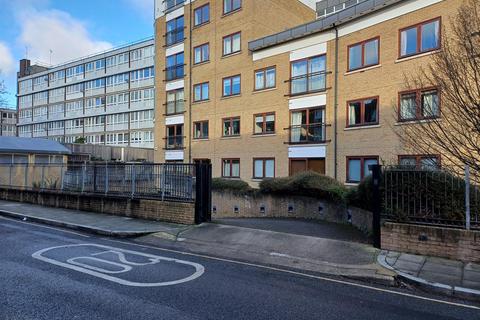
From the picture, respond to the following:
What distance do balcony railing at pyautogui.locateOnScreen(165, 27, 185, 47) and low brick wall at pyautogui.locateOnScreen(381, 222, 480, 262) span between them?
27.1 meters

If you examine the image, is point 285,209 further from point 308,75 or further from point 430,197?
point 430,197

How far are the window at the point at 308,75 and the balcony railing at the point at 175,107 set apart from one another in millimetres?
10901

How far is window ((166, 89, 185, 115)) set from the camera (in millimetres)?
31516

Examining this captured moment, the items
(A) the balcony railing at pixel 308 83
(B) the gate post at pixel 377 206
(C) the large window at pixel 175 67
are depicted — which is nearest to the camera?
(B) the gate post at pixel 377 206

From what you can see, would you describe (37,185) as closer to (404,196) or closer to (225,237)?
(225,237)

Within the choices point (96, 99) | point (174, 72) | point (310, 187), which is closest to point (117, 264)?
point (310, 187)

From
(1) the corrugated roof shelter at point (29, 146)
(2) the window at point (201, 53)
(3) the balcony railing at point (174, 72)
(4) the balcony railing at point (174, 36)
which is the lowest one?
(1) the corrugated roof shelter at point (29, 146)

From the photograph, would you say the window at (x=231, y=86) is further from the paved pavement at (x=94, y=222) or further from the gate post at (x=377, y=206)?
the gate post at (x=377, y=206)

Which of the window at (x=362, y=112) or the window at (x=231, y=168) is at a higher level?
the window at (x=362, y=112)

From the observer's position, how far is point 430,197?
333 inches

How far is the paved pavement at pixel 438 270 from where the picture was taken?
6.39 meters

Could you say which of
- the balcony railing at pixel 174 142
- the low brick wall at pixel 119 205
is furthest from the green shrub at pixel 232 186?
the balcony railing at pixel 174 142

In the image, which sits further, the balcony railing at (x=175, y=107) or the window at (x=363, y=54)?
the balcony railing at (x=175, y=107)

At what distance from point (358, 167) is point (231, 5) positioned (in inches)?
613
